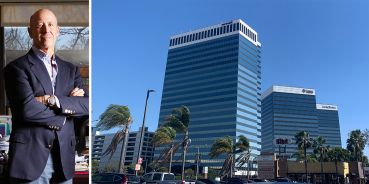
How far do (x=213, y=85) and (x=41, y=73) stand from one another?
104563 mm

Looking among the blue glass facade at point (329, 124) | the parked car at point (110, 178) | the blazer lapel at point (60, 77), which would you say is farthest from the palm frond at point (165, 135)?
the blue glass facade at point (329, 124)

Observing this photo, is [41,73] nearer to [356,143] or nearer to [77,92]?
[77,92]

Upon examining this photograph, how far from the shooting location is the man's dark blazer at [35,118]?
1.94m

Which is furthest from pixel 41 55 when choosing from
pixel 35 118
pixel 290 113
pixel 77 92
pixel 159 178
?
pixel 290 113

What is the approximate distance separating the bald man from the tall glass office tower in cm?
9153

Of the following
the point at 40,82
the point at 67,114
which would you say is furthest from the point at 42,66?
the point at 67,114

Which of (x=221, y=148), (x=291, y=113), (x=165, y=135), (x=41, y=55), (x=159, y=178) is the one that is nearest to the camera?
(x=41, y=55)

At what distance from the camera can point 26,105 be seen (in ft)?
6.40

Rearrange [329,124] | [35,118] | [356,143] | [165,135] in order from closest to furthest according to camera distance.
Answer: [35,118] → [165,135] → [356,143] → [329,124]

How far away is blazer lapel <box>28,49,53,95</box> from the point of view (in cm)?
204

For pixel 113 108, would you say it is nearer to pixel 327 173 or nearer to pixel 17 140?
pixel 17 140

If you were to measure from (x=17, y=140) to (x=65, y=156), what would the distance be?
231 mm

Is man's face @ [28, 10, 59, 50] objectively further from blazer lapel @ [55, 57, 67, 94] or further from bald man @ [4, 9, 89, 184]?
blazer lapel @ [55, 57, 67, 94]

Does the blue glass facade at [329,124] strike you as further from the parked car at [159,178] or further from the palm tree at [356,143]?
the parked car at [159,178]
